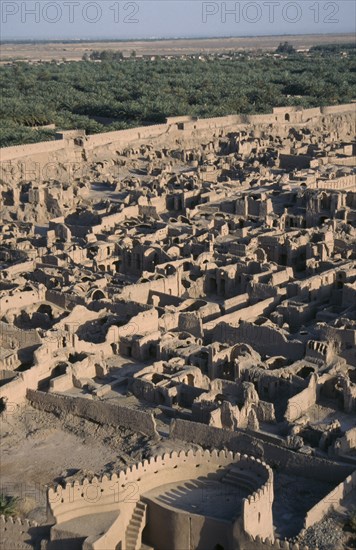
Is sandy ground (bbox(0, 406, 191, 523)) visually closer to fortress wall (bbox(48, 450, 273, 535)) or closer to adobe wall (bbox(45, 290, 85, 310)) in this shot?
fortress wall (bbox(48, 450, 273, 535))

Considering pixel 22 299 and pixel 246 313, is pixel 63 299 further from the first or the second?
pixel 246 313

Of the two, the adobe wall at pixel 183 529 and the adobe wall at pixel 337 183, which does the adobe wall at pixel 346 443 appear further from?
the adobe wall at pixel 337 183

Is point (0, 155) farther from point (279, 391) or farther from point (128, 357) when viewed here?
point (279, 391)

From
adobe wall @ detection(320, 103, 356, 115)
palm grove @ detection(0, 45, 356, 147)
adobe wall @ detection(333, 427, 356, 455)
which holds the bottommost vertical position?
adobe wall @ detection(333, 427, 356, 455)

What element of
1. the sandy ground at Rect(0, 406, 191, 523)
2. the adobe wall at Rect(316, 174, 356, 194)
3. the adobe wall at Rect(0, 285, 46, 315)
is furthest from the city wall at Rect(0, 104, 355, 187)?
the sandy ground at Rect(0, 406, 191, 523)

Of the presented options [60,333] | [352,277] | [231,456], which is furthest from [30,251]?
[231,456]

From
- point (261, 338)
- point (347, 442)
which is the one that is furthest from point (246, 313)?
point (347, 442)
